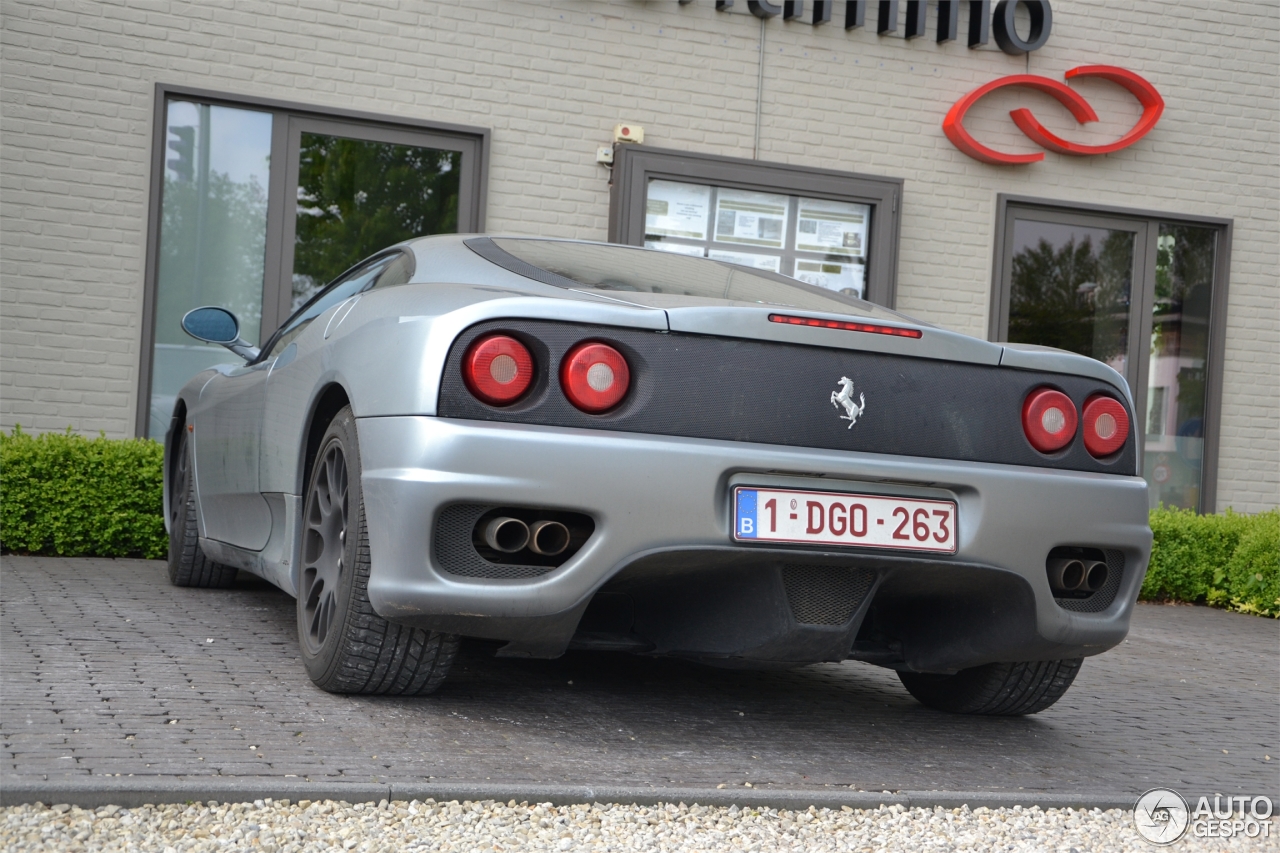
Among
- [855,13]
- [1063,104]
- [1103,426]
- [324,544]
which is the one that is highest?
[855,13]

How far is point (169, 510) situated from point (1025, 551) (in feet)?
12.6

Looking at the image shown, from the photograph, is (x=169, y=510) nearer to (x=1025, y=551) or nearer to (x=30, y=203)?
(x=30, y=203)

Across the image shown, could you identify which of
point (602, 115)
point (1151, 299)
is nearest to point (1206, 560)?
point (1151, 299)

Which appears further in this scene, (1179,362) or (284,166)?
(1179,362)

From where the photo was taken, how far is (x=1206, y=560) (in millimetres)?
7793

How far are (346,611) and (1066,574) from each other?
173cm

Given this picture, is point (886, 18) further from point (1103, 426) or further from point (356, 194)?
point (1103, 426)

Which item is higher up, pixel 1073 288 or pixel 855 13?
pixel 855 13

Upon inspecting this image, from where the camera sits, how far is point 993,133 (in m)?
9.52

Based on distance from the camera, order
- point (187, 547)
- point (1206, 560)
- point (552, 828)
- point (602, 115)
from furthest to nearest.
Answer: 1. point (602, 115)
2. point (1206, 560)
3. point (187, 547)
4. point (552, 828)

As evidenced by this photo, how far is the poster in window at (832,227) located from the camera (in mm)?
9156

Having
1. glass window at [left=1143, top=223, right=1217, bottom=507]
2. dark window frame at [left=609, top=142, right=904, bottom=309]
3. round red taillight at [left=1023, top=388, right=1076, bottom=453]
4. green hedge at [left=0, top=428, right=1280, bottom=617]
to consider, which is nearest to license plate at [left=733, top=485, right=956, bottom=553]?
round red taillight at [left=1023, top=388, right=1076, bottom=453]

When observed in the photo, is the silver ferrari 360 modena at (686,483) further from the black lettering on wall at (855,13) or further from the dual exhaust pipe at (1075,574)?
the black lettering on wall at (855,13)

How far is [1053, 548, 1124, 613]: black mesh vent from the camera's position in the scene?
10.3 ft
